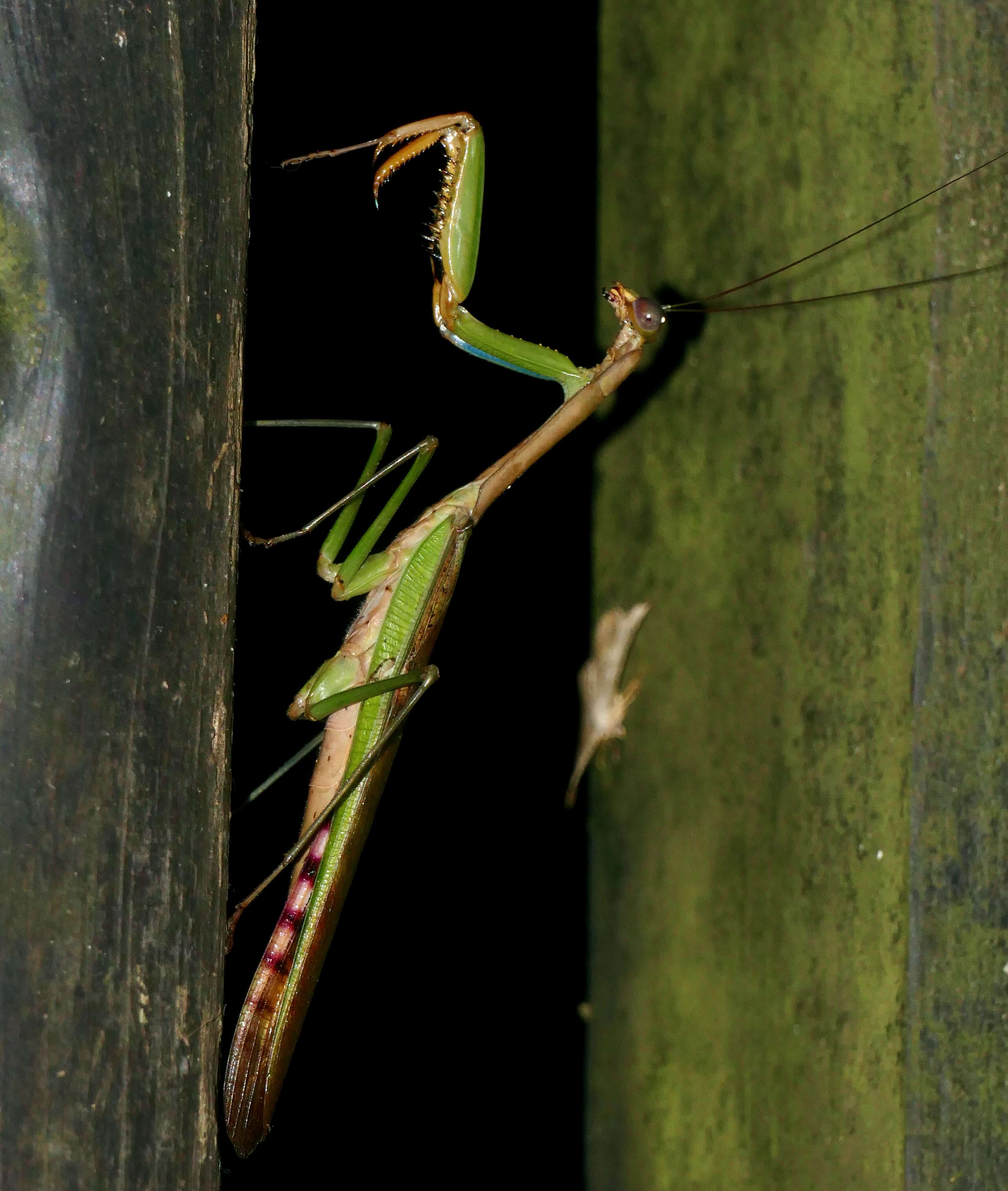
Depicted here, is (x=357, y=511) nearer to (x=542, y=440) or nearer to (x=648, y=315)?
(x=542, y=440)

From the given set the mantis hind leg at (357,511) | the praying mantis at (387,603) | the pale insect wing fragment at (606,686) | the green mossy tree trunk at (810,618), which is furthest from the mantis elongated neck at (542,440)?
the pale insect wing fragment at (606,686)

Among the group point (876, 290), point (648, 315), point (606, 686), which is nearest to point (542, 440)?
point (648, 315)

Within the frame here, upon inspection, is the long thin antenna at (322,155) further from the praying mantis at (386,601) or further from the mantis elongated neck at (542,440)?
the mantis elongated neck at (542,440)

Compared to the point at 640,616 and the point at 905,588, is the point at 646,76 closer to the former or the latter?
the point at 640,616

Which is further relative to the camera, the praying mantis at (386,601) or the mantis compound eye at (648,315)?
the mantis compound eye at (648,315)

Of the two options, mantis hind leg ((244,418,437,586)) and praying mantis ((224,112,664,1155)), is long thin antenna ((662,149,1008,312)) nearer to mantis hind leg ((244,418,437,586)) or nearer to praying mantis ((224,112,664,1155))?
praying mantis ((224,112,664,1155))

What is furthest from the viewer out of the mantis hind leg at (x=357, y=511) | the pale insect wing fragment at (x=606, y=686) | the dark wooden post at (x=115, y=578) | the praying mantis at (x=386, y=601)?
the pale insect wing fragment at (x=606, y=686)

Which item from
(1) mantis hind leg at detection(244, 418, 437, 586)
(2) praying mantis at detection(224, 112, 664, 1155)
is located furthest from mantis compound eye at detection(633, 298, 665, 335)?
(1) mantis hind leg at detection(244, 418, 437, 586)

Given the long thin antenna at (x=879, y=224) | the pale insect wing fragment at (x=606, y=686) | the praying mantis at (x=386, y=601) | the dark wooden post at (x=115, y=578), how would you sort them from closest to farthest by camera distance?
the dark wooden post at (x=115, y=578) < the praying mantis at (x=386, y=601) < the long thin antenna at (x=879, y=224) < the pale insect wing fragment at (x=606, y=686)
